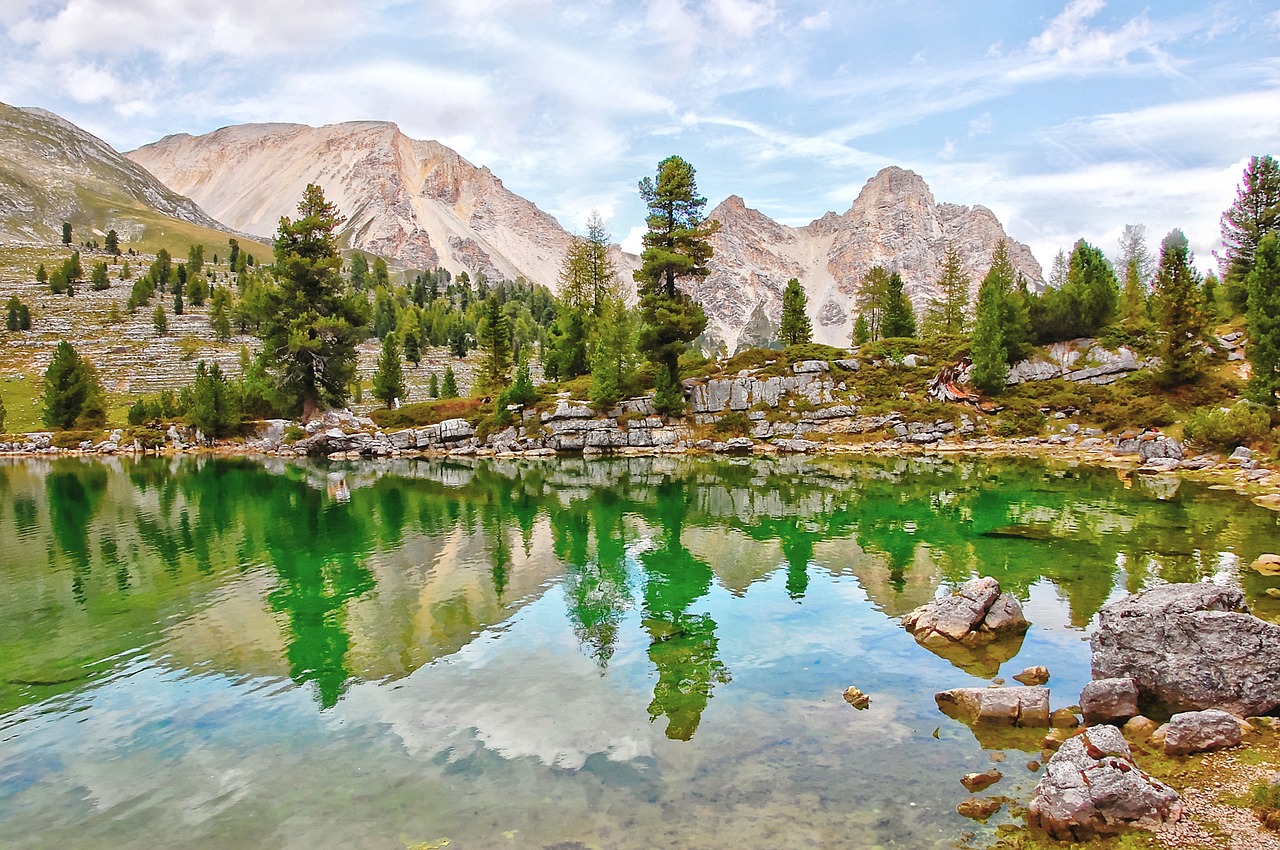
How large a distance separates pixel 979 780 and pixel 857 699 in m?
3.26

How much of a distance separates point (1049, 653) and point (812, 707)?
664cm

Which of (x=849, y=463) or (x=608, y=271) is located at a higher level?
(x=608, y=271)

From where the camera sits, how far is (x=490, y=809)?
33.3ft

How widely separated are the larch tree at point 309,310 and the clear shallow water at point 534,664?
3963 centimetres

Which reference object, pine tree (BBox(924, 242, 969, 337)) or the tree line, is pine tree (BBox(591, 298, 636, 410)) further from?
pine tree (BBox(924, 242, 969, 337))

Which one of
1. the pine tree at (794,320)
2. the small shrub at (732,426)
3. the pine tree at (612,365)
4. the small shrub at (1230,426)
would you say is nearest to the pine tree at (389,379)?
the pine tree at (612,365)

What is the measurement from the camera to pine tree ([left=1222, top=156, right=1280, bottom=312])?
69.3m

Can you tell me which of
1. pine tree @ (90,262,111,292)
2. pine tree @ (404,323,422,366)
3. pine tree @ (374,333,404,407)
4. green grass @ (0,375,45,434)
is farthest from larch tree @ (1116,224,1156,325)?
pine tree @ (90,262,111,292)

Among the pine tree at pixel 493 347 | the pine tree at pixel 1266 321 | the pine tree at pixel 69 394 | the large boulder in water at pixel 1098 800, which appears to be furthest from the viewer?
the pine tree at pixel 69 394

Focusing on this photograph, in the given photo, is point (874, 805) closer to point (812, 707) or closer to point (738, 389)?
point (812, 707)

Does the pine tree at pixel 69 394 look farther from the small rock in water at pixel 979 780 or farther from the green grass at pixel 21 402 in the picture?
the small rock in water at pixel 979 780

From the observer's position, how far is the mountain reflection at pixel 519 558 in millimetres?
17438

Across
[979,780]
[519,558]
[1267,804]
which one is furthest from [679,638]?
[1267,804]

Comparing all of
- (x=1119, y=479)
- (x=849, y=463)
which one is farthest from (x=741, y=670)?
(x=849, y=463)
